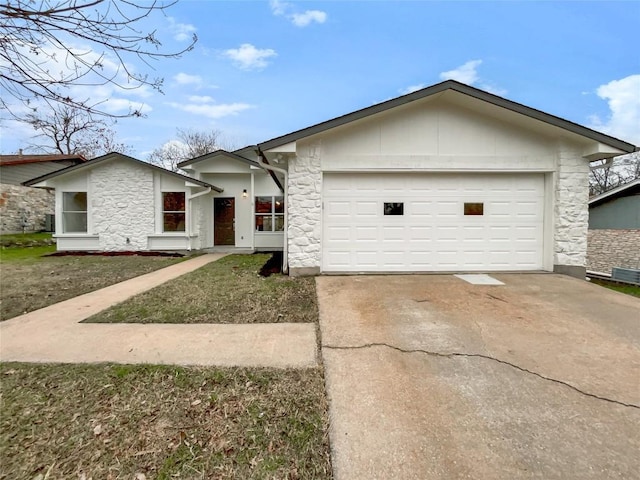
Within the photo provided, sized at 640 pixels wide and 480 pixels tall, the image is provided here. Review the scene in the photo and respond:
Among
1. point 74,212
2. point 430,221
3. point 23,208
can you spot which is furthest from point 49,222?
point 430,221

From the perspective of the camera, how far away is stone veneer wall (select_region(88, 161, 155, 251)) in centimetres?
1246

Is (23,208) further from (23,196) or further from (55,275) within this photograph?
(55,275)

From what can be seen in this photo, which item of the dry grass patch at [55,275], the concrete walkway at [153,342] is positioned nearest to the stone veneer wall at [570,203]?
the concrete walkway at [153,342]

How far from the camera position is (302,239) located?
7.12 metres

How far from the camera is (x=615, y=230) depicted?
13.0 m

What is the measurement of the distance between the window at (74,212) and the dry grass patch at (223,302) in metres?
8.57

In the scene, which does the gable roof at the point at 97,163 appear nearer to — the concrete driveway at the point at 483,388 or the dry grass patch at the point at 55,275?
the dry grass patch at the point at 55,275

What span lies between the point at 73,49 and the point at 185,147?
1369 inches

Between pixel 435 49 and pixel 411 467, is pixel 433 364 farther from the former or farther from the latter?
pixel 435 49

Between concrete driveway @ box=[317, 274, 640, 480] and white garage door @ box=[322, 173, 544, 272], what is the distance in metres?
2.21

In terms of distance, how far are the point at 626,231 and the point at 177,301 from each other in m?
16.2

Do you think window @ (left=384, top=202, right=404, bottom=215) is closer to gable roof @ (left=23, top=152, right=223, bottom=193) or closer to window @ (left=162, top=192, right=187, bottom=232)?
gable roof @ (left=23, top=152, right=223, bottom=193)

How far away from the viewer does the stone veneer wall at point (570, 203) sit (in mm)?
7117

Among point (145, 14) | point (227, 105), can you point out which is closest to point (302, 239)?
point (145, 14)
